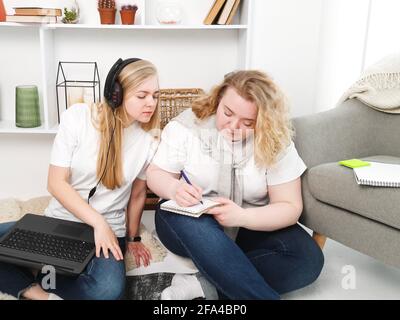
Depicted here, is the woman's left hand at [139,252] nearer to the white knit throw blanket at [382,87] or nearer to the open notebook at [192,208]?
the open notebook at [192,208]

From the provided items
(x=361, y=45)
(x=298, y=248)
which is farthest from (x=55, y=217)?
(x=361, y=45)

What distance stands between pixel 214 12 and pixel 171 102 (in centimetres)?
46

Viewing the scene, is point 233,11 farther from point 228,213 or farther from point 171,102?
point 228,213

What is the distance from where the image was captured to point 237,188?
1.47 meters

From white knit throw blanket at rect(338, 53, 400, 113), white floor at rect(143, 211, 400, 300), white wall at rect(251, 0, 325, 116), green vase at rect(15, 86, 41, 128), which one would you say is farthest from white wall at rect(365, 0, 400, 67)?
green vase at rect(15, 86, 41, 128)

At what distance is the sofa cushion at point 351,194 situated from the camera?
1.38 meters

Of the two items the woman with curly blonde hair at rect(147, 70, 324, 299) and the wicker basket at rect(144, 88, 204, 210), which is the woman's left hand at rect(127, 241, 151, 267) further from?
the wicker basket at rect(144, 88, 204, 210)

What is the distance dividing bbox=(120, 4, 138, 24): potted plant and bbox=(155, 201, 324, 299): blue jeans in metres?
1.09

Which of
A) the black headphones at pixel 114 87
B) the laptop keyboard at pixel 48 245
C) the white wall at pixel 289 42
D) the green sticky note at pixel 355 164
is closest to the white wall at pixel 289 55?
the white wall at pixel 289 42

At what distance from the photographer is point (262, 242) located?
1.48 meters

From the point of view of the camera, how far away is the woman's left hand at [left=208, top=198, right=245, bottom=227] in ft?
4.49

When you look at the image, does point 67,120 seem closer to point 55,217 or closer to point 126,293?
point 55,217

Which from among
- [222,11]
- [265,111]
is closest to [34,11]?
[222,11]
